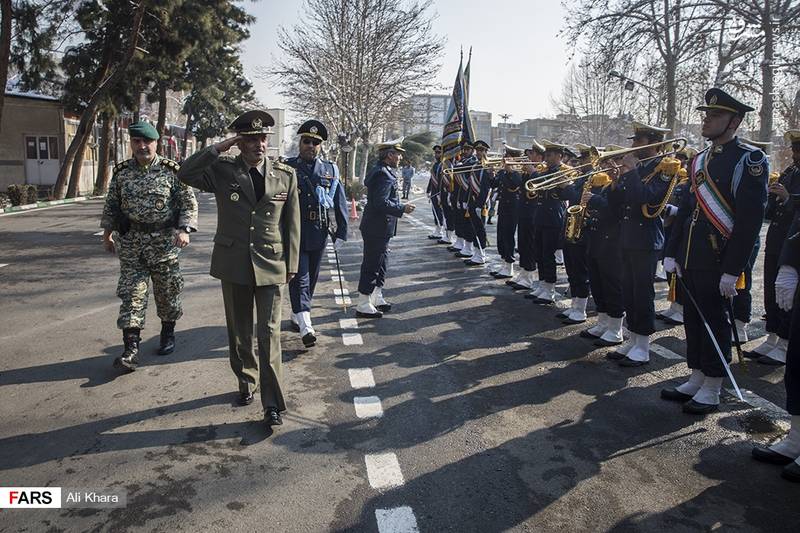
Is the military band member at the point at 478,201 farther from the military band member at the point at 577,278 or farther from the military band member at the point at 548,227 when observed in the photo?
the military band member at the point at 577,278

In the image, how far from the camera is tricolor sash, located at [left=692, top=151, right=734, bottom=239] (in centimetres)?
450

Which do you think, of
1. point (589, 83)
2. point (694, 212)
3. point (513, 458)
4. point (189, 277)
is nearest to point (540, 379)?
point (513, 458)

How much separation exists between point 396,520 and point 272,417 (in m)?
1.41

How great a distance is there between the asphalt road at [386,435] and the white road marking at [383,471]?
0.04 ft

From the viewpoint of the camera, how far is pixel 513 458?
3.78m

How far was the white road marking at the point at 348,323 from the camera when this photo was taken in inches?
270

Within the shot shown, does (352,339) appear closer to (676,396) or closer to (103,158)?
(676,396)

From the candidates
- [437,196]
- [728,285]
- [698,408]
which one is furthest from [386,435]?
[437,196]

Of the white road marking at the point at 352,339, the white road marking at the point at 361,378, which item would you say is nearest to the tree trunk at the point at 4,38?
the white road marking at the point at 352,339

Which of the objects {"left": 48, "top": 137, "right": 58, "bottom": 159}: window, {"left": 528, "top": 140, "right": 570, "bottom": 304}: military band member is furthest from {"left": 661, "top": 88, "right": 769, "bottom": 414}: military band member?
{"left": 48, "top": 137, "right": 58, "bottom": 159}: window

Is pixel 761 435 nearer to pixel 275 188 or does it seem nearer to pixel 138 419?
pixel 275 188

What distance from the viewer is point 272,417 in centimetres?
412

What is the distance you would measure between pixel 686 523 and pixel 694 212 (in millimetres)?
2615

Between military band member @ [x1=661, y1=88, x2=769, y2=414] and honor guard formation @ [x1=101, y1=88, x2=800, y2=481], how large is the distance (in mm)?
10
